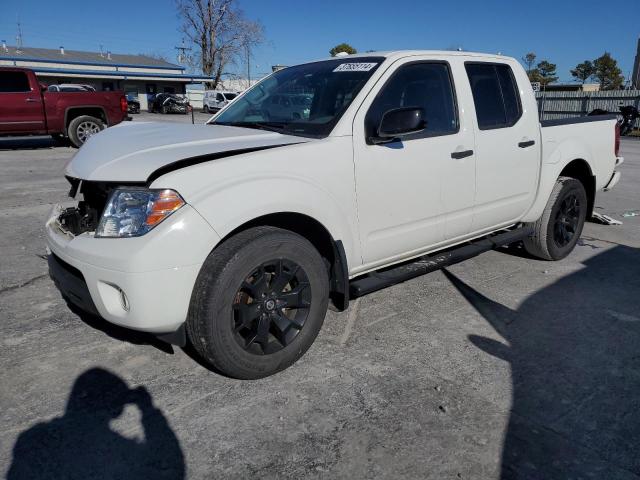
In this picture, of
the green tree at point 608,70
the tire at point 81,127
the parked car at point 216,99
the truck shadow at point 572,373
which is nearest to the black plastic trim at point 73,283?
the truck shadow at point 572,373

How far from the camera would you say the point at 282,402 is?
272 centimetres

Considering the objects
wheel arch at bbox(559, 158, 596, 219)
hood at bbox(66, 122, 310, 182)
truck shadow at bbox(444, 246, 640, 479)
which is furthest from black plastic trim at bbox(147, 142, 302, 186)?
wheel arch at bbox(559, 158, 596, 219)

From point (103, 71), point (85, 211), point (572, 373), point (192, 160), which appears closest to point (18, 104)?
point (85, 211)

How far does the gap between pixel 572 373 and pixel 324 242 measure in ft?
5.42

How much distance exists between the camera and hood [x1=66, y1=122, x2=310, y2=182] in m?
2.63

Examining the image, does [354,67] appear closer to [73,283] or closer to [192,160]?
[192,160]

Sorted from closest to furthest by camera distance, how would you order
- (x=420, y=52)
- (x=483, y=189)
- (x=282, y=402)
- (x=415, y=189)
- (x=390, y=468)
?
(x=390, y=468) → (x=282, y=402) → (x=415, y=189) → (x=420, y=52) → (x=483, y=189)

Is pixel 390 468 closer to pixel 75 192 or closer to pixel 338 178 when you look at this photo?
pixel 338 178

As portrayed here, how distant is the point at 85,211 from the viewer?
3158 millimetres

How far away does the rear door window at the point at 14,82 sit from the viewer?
1302 cm

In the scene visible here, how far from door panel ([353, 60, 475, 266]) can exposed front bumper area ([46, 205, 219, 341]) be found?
1.15 m

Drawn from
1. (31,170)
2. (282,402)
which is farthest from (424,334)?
(31,170)

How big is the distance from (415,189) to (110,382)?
7.32ft

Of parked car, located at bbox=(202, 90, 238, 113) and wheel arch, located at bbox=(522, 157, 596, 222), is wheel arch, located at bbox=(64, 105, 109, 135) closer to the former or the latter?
wheel arch, located at bbox=(522, 157, 596, 222)
